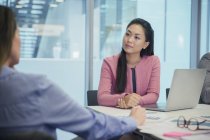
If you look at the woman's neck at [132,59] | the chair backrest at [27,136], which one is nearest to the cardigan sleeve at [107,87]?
the woman's neck at [132,59]

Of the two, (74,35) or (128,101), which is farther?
(74,35)

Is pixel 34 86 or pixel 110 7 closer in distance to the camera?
pixel 34 86

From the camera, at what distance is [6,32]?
0.95 metres

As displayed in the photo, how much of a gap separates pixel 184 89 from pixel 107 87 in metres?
0.63

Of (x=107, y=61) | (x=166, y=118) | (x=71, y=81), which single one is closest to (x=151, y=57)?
(x=107, y=61)

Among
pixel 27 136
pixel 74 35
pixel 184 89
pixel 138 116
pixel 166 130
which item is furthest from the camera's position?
pixel 74 35

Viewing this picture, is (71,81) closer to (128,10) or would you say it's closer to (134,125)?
(128,10)

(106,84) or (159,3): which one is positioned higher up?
(159,3)

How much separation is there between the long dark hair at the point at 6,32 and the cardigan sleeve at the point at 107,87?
4.24 ft

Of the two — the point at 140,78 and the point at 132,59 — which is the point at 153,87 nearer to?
the point at 140,78

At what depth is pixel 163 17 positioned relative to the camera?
4.50 metres

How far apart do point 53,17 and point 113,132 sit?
3.03 meters

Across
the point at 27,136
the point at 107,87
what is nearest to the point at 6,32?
the point at 27,136

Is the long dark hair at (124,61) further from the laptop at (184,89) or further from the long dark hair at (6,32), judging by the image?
the long dark hair at (6,32)
